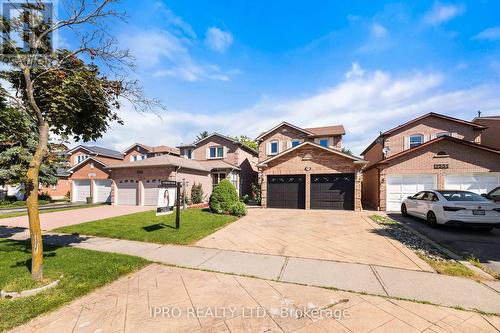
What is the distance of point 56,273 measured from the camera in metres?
4.94

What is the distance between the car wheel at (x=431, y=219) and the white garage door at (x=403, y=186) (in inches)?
233

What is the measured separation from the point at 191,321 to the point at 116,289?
77.8 inches

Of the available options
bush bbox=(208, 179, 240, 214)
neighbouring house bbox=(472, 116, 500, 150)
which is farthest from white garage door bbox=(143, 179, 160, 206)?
neighbouring house bbox=(472, 116, 500, 150)

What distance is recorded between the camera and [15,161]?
22234mm

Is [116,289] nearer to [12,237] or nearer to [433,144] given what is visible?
[12,237]

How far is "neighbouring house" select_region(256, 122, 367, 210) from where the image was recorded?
53.6 ft

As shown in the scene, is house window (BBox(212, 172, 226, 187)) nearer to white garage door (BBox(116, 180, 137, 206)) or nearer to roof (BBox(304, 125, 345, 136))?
white garage door (BBox(116, 180, 137, 206))

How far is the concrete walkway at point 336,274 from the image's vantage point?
13.4ft

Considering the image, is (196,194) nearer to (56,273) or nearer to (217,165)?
(217,165)

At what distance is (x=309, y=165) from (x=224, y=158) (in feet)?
35.3

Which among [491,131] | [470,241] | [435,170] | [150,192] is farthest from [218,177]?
[491,131]

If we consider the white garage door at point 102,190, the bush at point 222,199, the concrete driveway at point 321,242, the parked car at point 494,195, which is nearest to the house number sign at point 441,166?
the parked car at point 494,195

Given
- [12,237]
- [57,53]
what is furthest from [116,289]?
[12,237]

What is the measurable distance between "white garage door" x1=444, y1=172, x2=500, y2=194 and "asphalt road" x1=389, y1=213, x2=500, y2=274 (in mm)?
6535
